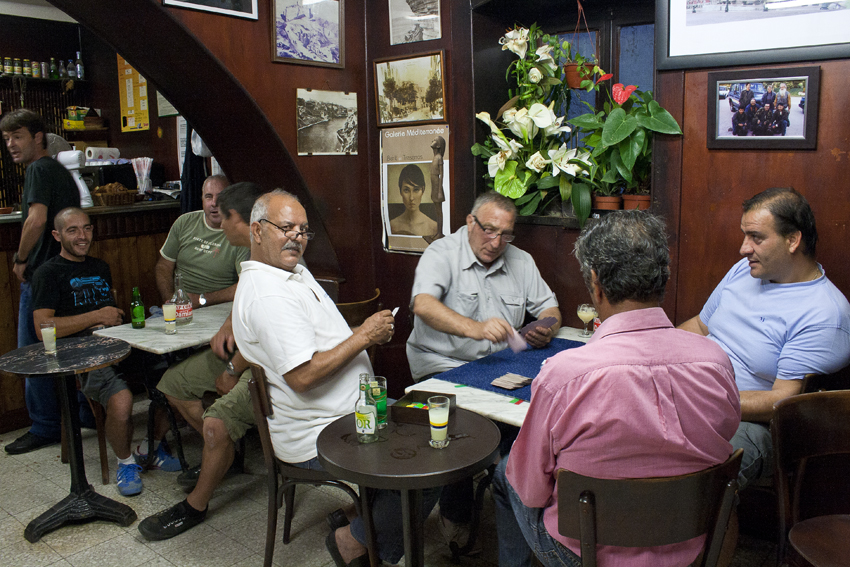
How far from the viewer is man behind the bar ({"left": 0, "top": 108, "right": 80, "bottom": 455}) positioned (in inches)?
156

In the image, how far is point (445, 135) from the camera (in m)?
3.84

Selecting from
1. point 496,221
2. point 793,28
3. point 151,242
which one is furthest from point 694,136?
point 151,242

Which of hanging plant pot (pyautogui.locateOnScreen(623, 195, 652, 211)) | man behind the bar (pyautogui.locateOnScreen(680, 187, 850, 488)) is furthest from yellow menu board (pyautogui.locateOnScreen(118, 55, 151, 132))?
man behind the bar (pyautogui.locateOnScreen(680, 187, 850, 488))

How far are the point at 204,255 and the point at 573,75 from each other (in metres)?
2.32

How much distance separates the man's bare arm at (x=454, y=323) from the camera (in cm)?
273

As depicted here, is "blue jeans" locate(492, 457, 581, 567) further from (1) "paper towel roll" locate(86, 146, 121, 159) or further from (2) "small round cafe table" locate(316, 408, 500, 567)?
(1) "paper towel roll" locate(86, 146, 121, 159)

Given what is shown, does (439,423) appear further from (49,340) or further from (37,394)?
(37,394)

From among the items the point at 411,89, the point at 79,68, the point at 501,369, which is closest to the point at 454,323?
the point at 501,369

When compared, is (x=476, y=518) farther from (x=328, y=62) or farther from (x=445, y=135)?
(x=328, y=62)

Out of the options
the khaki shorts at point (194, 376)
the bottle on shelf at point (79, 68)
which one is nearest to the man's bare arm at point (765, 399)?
the khaki shorts at point (194, 376)

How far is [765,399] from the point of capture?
232 centimetres

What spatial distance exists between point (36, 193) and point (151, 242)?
1193 millimetres

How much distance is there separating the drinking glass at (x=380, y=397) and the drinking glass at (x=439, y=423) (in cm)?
19

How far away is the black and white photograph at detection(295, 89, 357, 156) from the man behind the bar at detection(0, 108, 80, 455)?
1.47 meters
